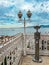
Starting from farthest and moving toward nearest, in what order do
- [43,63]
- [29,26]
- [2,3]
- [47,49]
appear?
1. [2,3]
2. [29,26]
3. [47,49]
4. [43,63]

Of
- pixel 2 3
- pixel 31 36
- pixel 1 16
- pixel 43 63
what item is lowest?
pixel 43 63

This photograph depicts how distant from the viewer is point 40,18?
6.55 m

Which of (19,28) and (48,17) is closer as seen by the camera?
(19,28)

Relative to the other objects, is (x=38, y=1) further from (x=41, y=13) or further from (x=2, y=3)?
(x=2, y=3)

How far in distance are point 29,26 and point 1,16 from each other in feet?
5.14

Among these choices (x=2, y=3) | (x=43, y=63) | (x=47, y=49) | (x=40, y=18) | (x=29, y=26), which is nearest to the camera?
(x=43, y=63)

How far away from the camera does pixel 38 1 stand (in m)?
7.00

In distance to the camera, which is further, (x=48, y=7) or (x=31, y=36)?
(x=48, y=7)

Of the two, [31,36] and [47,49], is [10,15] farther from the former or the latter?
[47,49]

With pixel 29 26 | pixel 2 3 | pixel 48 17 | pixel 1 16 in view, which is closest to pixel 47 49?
pixel 29 26

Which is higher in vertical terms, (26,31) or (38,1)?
(38,1)

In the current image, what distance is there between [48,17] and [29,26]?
160cm

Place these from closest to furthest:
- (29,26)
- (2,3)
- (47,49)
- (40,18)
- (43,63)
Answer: (43,63), (47,49), (29,26), (40,18), (2,3)

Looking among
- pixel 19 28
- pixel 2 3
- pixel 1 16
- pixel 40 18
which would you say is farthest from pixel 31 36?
pixel 2 3
